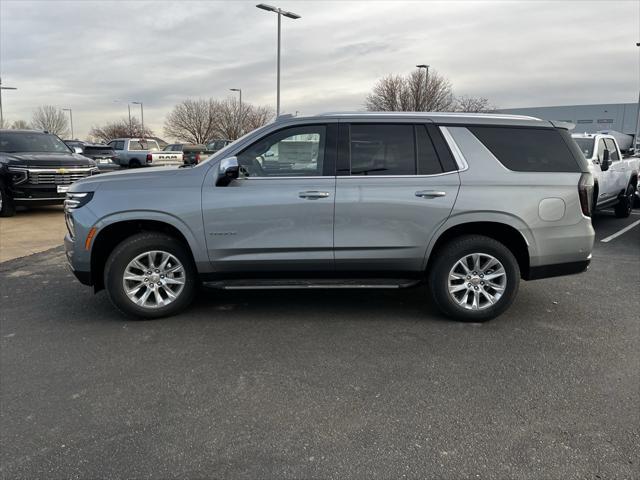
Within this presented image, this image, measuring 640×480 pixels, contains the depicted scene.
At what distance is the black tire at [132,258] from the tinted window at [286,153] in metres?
0.94

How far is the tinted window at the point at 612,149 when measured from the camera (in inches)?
424

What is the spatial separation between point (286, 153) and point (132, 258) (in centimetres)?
167

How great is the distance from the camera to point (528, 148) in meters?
4.58

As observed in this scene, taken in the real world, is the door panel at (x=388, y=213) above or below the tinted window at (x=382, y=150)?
below

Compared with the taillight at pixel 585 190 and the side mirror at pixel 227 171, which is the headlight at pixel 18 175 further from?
the taillight at pixel 585 190

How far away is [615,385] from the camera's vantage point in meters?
3.38

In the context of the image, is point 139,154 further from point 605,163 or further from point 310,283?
point 310,283

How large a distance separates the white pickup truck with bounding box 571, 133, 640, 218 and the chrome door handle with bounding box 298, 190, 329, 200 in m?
6.71

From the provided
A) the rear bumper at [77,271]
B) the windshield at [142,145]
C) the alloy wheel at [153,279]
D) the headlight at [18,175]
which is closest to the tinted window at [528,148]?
the alloy wheel at [153,279]

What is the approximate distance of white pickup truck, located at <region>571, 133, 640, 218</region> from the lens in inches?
378

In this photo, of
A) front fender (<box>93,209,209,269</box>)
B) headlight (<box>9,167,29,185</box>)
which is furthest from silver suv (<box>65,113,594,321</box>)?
headlight (<box>9,167,29,185</box>)

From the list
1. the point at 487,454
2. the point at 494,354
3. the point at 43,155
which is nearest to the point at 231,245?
the point at 494,354

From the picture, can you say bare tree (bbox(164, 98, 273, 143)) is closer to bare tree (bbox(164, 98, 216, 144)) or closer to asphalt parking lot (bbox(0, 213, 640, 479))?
bare tree (bbox(164, 98, 216, 144))

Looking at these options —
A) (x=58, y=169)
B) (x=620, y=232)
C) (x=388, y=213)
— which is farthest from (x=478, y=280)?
(x=58, y=169)
